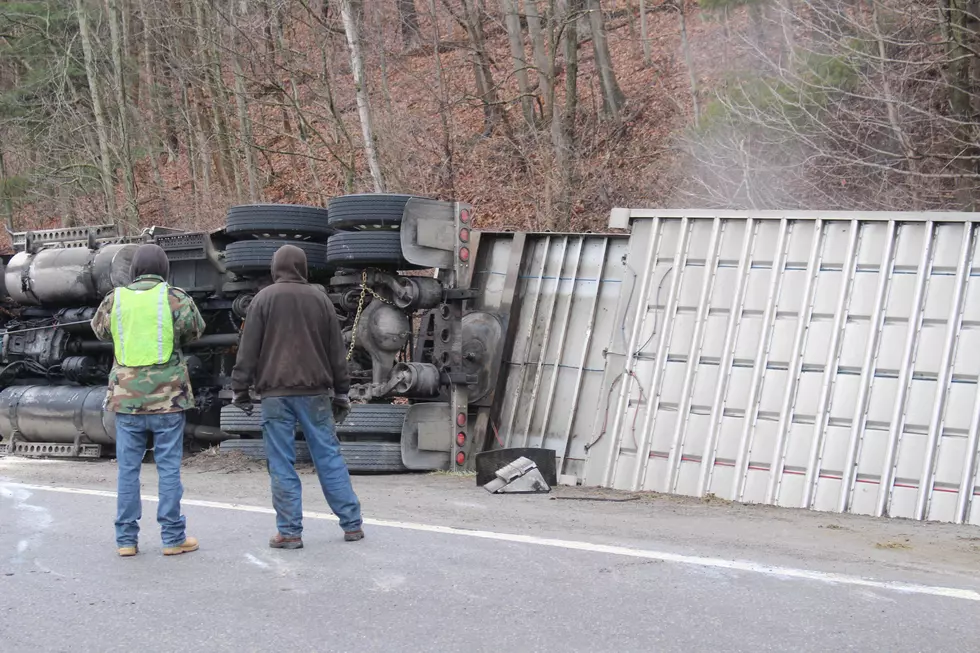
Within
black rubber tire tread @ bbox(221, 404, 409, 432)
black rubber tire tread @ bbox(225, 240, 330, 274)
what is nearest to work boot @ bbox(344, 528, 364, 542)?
black rubber tire tread @ bbox(221, 404, 409, 432)

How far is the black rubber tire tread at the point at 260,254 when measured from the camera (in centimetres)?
1070

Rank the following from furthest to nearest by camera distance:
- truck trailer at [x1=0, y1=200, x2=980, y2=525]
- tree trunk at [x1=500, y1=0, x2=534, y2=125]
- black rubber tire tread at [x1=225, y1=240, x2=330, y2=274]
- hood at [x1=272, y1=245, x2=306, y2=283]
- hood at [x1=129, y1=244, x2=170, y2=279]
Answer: tree trunk at [x1=500, y1=0, x2=534, y2=125]
black rubber tire tread at [x1=225, y1=240, x2=330, y2=274]
truck trailer at [x1=0, y1=200, x2=980, y2=525]
hood at [x1=129, y1=244, x2=170, y2=279]
hood at [x1=272, y1=245, x2=306, y2=283]

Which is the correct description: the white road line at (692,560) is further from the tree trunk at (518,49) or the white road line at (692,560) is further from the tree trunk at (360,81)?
the tree trunk at (518,49)

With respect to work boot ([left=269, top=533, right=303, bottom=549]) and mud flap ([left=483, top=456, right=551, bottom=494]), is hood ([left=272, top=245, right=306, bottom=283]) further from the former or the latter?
mud flap ([left=483, top=456, right=551, bottom=494])

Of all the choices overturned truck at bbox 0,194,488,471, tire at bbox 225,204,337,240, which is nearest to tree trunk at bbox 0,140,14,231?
overturned truck at bbox 0,194,488,471

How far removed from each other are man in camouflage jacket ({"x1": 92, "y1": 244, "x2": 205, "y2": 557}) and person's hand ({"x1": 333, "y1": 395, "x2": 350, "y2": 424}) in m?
0.87

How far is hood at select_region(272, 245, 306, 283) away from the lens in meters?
6.19

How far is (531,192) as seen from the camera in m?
18.9

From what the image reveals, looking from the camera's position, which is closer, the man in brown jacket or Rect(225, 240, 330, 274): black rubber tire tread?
the man in brown jacket

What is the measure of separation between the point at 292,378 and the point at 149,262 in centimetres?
119

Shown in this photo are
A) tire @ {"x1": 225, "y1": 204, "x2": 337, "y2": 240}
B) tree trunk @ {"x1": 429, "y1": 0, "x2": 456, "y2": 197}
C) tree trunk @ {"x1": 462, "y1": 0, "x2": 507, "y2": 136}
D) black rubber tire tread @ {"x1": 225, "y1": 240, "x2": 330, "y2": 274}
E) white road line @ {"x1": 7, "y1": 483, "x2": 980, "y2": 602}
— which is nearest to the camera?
white road line @ {"x1": 7, "y1": 483, "x2": 980, "y2": 602}

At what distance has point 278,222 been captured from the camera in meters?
10.8

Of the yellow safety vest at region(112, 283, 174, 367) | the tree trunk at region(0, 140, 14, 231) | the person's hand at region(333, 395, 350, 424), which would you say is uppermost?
the tree trunk at region(0, 140, 14, 231)

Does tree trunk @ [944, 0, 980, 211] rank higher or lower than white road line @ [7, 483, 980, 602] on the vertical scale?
higher
